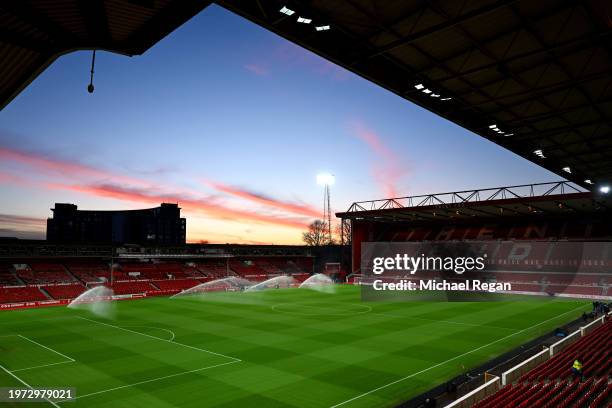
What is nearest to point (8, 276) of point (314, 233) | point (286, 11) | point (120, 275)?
point (120, 275)

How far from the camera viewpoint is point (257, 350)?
→ 2216 cm

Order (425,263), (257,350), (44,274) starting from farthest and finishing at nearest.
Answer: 1. (425,263)
2. (44,274)
3. (257,350)

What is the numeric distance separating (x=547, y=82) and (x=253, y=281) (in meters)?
55.9

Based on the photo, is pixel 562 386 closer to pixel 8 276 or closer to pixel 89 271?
pixel 8 276

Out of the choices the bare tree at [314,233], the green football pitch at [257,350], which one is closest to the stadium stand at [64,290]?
the green football pitch at [257,350]

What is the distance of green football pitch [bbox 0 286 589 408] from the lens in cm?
1591

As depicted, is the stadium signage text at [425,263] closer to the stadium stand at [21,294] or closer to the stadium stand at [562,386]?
the stadium stand at [562,386]

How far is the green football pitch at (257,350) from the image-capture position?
15.9m

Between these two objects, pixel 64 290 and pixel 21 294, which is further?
pixel 64 290

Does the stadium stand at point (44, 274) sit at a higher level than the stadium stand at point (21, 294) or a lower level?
higher

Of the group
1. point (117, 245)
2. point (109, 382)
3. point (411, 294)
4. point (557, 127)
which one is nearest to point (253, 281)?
point (117, 245)

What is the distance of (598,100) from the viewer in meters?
14.8

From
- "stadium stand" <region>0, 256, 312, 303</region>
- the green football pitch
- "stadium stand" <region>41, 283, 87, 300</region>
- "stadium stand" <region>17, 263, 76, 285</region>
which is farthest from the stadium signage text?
"stadium stand" <region>17, 263, 76, 285</region>

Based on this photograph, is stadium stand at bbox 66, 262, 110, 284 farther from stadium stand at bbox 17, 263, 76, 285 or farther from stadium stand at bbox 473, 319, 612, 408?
stadium stand at bbox 473, 319, 612, 408
